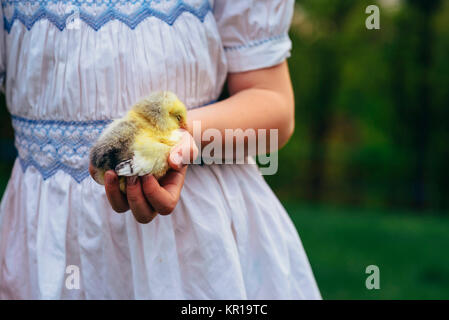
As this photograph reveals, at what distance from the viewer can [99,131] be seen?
4.25ft

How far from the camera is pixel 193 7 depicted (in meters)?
1.32

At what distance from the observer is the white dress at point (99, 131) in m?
1.28

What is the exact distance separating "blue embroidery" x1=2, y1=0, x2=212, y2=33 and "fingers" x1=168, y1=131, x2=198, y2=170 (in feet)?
1.39

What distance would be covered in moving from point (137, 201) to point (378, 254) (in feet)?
18.6

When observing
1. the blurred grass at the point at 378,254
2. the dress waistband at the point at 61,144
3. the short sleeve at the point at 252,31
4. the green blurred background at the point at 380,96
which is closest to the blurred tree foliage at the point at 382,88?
the green blurred background at the point at 380,96

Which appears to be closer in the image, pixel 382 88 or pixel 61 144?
pixel 61 144

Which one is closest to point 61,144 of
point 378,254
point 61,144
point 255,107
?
point 61,144

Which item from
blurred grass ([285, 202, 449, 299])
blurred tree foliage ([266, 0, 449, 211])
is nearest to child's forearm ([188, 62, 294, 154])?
blurred grass ([285, 202, 449, 299])

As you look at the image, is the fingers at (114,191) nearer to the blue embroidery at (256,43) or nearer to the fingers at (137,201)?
the fingers at (137,201)

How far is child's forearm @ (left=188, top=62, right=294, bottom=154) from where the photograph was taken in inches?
48.7

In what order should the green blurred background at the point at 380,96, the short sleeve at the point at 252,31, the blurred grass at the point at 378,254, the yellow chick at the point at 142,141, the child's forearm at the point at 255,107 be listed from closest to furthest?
1. the yellow chick at the point at 142,141
2. the child's forearm at the point at 255,107
3. the short sleeve at the point at 252,31
4. the blurred grass at the point at 378,254
5. the green blurred background at the point at 380,96

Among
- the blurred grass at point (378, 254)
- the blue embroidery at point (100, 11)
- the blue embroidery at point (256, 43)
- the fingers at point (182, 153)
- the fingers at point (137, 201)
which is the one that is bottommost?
the blurred grass at point (378, 254)

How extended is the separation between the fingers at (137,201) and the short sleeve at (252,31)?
21.5 inches

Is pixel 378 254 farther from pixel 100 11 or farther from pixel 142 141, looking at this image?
pixel 142 141
